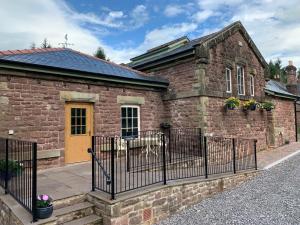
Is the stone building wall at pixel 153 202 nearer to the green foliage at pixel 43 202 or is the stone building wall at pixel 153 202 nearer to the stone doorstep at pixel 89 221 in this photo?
the stone doorstep at pixel 89 221

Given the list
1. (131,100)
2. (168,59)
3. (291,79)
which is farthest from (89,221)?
(291,79)

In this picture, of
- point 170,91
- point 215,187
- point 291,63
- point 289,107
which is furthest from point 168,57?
point 291,63

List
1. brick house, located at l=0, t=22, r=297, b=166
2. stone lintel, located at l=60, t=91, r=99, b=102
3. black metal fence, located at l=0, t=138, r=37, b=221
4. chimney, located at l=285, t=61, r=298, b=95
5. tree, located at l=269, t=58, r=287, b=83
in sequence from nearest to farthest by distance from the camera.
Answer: black metal fence, located at l=0, t=138, r=37, b=221
brick house, located at l=0, t=22, r=297, b=166
stone lintel, located at l=60, t=91, r=99, b=102
chimney, located at l=285, t=61, r=298, b=95
tree, located at l=269, t=58, r=287, b=83

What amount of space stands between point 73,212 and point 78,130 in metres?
4.26

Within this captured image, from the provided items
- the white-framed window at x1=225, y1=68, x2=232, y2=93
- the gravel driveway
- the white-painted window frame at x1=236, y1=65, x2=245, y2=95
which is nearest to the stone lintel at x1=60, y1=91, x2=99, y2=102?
the gravel driveway

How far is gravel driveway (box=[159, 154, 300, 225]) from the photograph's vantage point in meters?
5.64

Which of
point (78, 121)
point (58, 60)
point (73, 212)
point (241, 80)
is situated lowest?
point (73, 212)

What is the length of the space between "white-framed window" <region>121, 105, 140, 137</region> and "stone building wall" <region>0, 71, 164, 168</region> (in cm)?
31

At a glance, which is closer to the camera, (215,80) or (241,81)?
(215,80)

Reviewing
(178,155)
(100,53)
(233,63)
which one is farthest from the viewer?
(100,53)

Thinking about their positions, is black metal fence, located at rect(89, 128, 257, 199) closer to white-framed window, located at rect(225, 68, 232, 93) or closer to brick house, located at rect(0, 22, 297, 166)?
brick house, located at rect(0, 22, 297, 166)

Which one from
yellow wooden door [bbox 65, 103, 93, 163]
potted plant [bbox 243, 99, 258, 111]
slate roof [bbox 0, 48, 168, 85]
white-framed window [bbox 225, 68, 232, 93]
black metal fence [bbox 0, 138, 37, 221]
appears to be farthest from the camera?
potted plant [bbox 243, 99, 258, 111]

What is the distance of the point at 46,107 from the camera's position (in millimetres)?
7926

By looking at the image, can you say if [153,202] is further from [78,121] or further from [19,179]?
[78,121]
